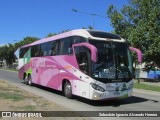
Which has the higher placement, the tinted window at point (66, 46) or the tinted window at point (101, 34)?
the tinted window at point (101, 34)

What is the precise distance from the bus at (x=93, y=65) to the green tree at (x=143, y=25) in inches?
685

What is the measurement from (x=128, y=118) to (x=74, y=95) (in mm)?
5801

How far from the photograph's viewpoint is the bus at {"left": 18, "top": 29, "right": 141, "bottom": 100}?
1341 centimetres

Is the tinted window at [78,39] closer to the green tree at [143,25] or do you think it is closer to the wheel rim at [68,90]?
the wheel rim at [68,90]

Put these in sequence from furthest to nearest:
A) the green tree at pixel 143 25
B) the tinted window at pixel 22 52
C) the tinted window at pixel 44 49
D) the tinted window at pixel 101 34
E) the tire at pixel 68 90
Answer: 1. the green tree at pixel 143 25
2. the tinted window at pixel 22 52
3. the tinted window at pixel 44 49
4. the tire at pixel 68 90
5. the tinted window at pixel 101 34

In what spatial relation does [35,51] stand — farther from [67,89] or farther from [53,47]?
[67,89]


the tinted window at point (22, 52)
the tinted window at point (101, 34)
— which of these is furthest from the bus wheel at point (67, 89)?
the tinted window at point (22, 52)

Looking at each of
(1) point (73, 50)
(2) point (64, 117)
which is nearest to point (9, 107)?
(2) point (64, 117)

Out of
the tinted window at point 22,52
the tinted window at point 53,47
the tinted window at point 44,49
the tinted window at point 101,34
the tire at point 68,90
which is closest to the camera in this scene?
the tinted window at point 101,34

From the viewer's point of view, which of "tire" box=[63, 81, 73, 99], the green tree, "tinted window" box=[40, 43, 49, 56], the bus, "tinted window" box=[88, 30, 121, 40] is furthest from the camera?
the green tree

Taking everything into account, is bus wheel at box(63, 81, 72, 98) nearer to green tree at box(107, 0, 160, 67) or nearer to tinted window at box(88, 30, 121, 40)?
tinted window at box(88, 30, 121, 40)

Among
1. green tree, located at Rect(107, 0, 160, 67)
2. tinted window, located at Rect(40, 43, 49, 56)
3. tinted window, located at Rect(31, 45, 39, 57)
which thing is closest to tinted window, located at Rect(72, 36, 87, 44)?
tinted window, located at Rect(40, 43, 49, 56)

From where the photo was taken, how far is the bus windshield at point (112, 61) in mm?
13452

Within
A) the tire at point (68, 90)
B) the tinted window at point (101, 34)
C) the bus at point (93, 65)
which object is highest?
the tinted window at point (101, 34)
